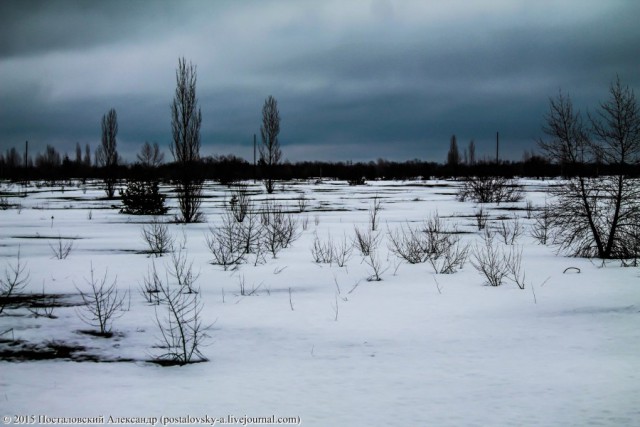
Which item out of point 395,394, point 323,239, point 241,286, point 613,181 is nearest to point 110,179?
point 323,239

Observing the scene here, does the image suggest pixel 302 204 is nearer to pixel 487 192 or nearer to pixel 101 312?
pixel 487 192

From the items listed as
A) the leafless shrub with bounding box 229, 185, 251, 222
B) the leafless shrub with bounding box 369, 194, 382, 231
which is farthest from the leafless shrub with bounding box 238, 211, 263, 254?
the leafless shrub with bounding box 369, 194, 382, 231

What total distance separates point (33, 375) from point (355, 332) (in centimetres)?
337

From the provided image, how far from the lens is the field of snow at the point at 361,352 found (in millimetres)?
3852

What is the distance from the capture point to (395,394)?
411 centimetres

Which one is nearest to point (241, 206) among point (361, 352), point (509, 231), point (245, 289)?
A: point (245, 289)

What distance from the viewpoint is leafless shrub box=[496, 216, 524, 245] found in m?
13.1

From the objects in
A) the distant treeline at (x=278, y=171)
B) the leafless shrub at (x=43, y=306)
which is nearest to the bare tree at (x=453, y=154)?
the distant treeline at (x=278, y=171)

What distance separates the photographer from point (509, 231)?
1523 cm

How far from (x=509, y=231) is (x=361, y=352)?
1145 cm

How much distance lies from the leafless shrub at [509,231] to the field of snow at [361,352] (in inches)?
123

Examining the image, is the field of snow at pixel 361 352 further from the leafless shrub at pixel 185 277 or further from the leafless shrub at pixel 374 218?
the leafless shrub at pixel 374 218

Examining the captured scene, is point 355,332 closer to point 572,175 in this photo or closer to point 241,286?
point 241,286

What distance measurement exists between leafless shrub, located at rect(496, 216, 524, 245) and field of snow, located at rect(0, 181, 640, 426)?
3128 mm
